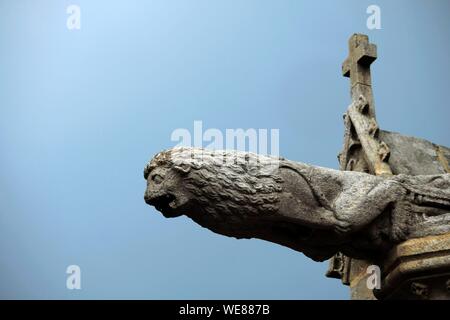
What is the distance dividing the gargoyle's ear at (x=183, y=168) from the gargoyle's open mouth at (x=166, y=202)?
149 millimetres

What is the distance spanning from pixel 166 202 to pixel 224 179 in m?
0.35

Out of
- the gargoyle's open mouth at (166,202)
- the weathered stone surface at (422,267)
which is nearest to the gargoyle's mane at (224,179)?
the gargoyle's open mouth at (166,202)

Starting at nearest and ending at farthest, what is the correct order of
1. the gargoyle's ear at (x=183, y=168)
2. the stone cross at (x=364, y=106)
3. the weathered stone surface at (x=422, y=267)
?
the gargoyle's ear at (x=183, y=168) → the weathered stone surface at (x=422, y=267) → the stone cross at (x=364, y=106)

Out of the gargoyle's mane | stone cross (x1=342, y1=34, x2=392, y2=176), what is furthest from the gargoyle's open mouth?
stone cross (x1=342, y1=34, x2=392, y2=176)

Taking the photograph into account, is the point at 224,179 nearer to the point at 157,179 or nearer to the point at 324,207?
the point at 157,179

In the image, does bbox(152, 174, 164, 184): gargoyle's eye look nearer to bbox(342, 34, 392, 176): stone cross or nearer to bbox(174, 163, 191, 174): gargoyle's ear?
bbox(174, 163, 191, 174): gargoyle's ear

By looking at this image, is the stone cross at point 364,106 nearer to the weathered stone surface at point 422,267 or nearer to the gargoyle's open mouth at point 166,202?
the weathered stone surface at point 422,267

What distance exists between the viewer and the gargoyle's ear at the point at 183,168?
14.1 ft

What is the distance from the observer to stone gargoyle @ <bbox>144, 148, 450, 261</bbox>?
433 cm

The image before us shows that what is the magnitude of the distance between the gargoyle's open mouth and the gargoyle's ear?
0.15m

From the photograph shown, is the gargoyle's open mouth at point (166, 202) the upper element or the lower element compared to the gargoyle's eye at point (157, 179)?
lower

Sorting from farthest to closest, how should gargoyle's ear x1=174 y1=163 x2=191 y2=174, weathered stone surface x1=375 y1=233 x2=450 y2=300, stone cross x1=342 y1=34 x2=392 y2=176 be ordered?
1. stone cross x1=342 y1=34 x2=392 y2=176
2. weathered stone surface x1=375 y1=233 x2=450 y2=300
3. gargoyle's ear x1=174 y1=163 x2=191 y2=174

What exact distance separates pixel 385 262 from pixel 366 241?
225mm
